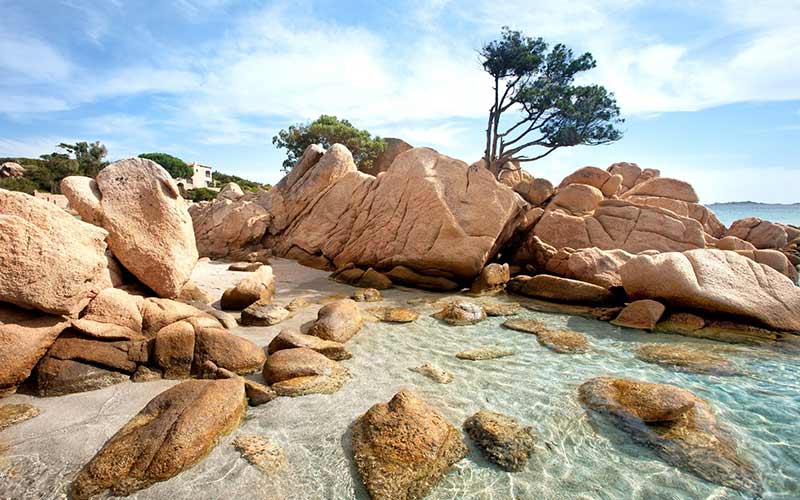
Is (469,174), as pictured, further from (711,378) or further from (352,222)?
(711,378)

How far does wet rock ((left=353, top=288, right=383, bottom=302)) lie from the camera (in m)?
10.2

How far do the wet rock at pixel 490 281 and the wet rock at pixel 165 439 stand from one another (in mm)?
8370

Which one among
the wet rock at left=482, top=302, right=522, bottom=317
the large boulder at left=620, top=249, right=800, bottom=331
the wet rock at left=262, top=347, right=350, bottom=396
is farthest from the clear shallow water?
the wet rock at left=482, top=302, right=522, bottom=317

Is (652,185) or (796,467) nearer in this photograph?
(796,467)

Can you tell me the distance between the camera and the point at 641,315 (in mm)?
8461

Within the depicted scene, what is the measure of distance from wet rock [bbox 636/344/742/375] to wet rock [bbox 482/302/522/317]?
2.90 metres

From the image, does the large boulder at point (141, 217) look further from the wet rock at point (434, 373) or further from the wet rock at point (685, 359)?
the wet rock at point (685, 359)

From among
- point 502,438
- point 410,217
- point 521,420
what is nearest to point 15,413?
point 502,438

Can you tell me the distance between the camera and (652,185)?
2073 cm

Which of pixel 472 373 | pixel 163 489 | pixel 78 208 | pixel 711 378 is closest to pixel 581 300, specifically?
pixel 711 378

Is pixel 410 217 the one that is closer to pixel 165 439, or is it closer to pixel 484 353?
pixel 484 353

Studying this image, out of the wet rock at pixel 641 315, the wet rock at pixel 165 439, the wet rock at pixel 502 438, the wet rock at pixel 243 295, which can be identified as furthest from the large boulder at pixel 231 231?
the wet rock at pixel 502 438

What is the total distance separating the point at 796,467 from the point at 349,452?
463cm

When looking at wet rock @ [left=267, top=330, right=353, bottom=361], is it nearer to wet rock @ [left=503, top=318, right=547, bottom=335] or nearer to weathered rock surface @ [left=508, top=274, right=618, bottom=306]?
wet rock @ [left=503, top=318, right=547, bottom=335]
